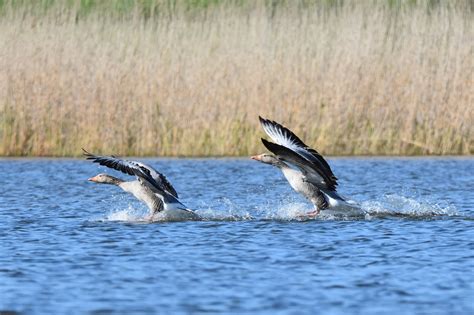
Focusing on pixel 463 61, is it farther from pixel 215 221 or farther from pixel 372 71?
pixel 215 221

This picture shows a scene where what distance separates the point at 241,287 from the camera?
332 inches

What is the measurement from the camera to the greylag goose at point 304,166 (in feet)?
41.0

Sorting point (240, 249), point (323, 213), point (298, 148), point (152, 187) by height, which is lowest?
point (240, 249)

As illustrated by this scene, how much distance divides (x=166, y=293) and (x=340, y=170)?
31.7 feet

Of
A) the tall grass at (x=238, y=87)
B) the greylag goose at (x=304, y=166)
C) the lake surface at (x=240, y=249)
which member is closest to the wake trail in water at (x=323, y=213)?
the lake surface at (x=240, y=249)

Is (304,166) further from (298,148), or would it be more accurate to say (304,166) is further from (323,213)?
(323,213)

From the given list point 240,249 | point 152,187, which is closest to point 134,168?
point 152,187

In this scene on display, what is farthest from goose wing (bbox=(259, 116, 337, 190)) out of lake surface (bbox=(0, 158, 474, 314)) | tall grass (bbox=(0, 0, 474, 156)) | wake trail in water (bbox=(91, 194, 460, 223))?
tall grass (bbox=(0, 0, 474, 156))

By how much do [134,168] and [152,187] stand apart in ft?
2.75

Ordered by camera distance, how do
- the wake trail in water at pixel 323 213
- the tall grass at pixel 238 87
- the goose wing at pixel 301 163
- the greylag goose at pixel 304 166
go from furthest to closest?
the tall grass at pixel 238 87
the wake trail in water at pixel 323 213
the greylag goose at pixel 304 166
the goose wing at pixel 301 163

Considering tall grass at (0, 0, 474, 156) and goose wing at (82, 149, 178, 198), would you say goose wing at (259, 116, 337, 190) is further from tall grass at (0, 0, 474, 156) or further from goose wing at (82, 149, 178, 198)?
tall grass at (0, 0, 474, 156)

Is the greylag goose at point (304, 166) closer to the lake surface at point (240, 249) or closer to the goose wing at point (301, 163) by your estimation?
the goose wing at point (301, 163)

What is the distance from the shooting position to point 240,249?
34.2 feet

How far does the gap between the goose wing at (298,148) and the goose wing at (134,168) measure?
4.29 ft
